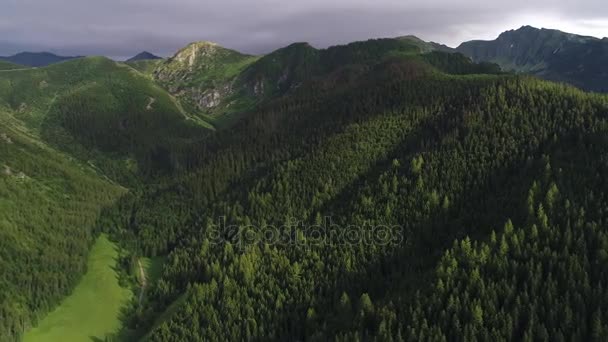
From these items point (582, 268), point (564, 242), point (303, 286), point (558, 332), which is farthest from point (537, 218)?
point (303, 286)

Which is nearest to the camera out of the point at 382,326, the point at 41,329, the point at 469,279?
the point at 382,326

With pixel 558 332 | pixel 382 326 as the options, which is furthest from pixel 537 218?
pixel 382 326

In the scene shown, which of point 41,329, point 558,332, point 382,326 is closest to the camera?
point 558,332

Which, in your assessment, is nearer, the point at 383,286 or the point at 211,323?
the point at 211,323

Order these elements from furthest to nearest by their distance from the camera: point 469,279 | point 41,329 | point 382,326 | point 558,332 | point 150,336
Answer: point 41,329
point 150,336
point 469,279
point 382,326
point 558,332

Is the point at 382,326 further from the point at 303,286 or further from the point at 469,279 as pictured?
the point at 303,286

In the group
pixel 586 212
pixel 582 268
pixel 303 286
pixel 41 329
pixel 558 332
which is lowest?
pixel 41 329

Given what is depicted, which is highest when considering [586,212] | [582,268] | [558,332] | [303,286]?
[586,212]

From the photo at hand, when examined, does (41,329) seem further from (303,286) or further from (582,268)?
(582,268)

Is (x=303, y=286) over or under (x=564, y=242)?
under
